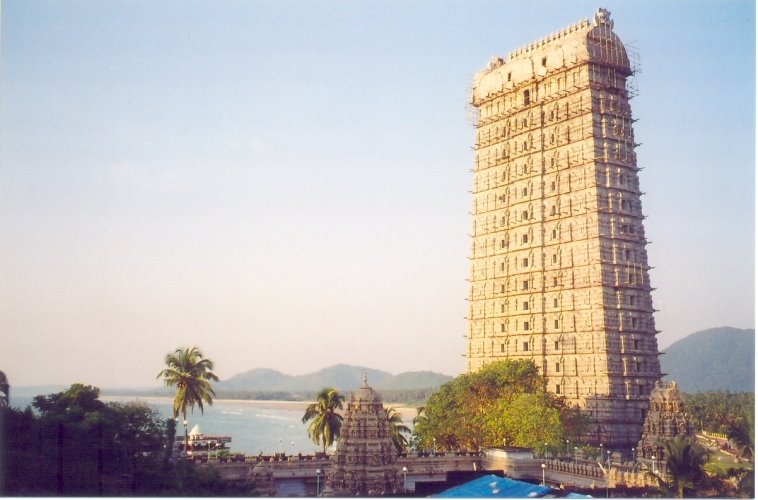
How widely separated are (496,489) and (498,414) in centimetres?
1745

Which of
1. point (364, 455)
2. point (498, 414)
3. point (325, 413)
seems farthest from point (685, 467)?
→ point (325, 413)

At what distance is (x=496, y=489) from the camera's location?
4866 centimetres

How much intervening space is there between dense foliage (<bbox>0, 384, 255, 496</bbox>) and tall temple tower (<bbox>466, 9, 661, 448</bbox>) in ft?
125

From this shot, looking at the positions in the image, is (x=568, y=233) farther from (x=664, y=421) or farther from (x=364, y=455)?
(x=364, y=455)

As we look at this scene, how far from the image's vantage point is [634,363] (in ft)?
234

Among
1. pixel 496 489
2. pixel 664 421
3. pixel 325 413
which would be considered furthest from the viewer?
pixel 325 413

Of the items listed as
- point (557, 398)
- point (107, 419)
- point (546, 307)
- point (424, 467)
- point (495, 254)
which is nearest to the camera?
point (107, 419)

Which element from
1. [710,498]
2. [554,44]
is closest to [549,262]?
[554,44]

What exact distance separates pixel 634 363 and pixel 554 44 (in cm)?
3232

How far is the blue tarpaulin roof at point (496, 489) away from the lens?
47.4 metres

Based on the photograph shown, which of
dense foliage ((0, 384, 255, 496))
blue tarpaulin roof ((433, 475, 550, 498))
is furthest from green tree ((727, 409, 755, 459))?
dense foliage ((0, 384, 255, 496))

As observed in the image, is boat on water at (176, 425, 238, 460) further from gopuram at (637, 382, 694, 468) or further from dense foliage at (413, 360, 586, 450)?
gopuram at (637, 382, 694, 468)

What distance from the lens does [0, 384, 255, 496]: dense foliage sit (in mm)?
43938

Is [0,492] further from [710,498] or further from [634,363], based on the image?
[634,363]
